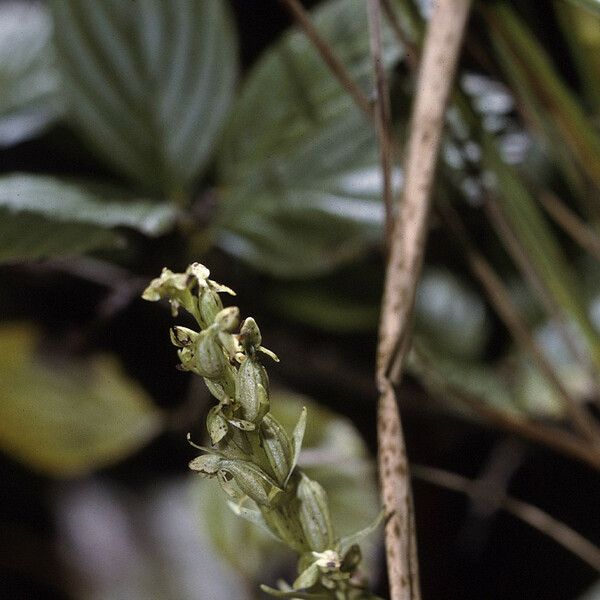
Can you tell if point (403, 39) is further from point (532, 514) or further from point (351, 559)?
point (532, 514)

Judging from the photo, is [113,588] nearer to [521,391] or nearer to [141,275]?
[141,275]

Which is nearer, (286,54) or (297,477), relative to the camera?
(297,477)

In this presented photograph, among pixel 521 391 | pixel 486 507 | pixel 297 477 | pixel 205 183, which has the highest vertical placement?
pixel 297 477

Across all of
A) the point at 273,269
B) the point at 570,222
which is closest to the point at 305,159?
the point at 273,269

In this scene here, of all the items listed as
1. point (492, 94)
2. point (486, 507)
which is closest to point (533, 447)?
point (486, 507)

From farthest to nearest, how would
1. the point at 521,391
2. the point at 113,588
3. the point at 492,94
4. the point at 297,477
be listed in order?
the point at 113,588
the point at 521,391
the point at 492,94
the point at 297,477

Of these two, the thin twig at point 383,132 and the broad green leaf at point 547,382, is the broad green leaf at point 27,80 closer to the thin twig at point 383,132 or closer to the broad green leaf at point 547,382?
the thin twig at point 383,132

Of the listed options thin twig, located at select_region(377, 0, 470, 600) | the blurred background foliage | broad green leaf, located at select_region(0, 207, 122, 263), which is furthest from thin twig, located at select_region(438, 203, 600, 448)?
broad green leaf, located at select_region(0, 207, 122, 263)
